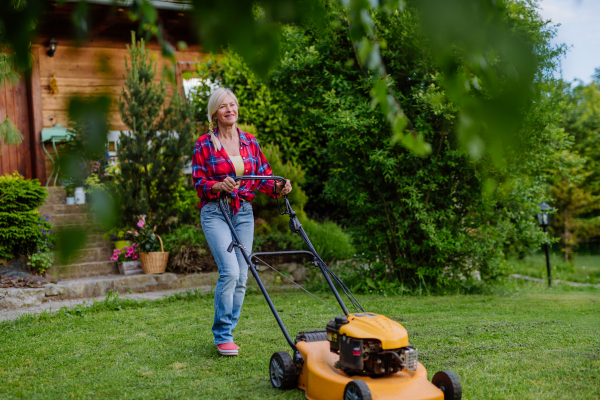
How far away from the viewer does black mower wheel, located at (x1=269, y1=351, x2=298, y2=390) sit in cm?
282

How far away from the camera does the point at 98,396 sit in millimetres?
2928

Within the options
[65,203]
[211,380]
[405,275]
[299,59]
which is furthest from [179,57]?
[211,380]

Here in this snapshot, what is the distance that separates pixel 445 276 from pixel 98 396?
4565 mm

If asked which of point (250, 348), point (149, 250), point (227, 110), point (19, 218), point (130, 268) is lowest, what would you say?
point (250, 348)

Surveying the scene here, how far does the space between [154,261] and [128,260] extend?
613 mm

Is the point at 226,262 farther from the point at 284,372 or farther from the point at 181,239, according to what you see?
the point at 181,239

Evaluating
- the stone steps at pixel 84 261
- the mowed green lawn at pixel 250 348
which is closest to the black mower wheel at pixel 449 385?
the mowed green lawn at pixel 250 348

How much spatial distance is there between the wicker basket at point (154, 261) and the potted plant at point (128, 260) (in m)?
0.23

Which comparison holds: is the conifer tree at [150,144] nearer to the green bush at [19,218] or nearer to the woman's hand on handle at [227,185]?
the green bush at [19,218]

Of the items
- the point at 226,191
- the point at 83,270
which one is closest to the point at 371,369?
the point at 226,191

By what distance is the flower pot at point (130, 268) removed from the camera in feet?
23.5

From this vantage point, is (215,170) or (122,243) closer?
(215,170)

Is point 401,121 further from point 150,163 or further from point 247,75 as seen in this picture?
point 247,75

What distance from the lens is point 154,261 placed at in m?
6.93
